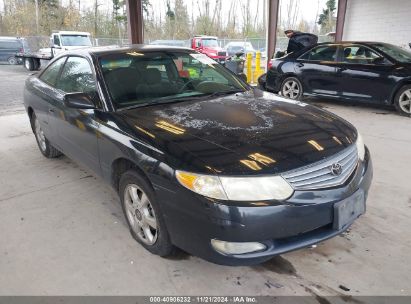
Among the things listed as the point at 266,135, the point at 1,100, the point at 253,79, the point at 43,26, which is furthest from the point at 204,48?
the point at 43,26

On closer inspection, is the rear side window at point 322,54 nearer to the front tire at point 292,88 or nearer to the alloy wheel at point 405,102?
the front tire at point 292,88

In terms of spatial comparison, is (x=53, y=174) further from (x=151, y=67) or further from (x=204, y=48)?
(x=204, y=48)

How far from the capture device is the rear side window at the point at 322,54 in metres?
7.73

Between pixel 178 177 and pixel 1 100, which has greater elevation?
pixel 178 177

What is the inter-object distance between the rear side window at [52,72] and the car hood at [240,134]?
1621 mm

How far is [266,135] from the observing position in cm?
236

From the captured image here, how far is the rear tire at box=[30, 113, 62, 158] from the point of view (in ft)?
14.8

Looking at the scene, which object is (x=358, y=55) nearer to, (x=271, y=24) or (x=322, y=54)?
(x=322, y=54)

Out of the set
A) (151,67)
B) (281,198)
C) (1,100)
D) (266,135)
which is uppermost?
(151,67)

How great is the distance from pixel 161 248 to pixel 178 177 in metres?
0.63

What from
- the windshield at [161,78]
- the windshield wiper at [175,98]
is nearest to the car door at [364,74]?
the windshield at [161,78]

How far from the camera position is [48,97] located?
3879 mm

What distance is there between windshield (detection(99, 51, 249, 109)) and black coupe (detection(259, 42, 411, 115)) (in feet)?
14.6

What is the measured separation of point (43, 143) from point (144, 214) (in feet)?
8.92
